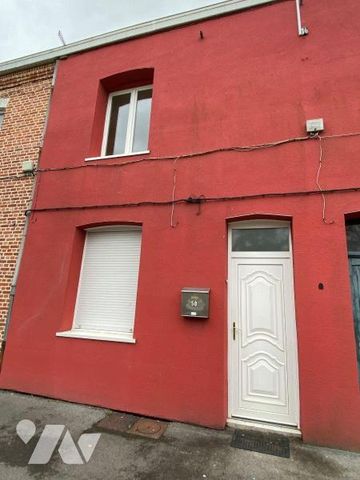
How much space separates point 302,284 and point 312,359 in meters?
0.91

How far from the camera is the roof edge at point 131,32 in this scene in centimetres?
530

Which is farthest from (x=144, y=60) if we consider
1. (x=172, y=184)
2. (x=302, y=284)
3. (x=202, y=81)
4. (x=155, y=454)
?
(x=155, y=454)

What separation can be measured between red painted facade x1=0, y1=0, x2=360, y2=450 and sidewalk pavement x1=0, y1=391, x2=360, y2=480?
0.29m

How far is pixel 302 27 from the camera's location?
4.82 meters

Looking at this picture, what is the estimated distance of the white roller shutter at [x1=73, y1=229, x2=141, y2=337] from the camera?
479 centimetres

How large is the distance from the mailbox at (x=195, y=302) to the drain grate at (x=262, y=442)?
147 centimetres

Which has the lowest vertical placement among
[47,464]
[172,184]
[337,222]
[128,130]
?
[47,464]

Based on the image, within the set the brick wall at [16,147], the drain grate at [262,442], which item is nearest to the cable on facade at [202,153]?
the brick wall at [16,147]

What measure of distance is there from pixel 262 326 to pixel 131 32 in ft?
19.4

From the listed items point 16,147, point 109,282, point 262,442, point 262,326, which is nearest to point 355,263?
point 262,326

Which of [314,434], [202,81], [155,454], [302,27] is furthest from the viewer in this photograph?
[202,81]

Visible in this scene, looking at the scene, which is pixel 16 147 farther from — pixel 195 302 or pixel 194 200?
pixel 195 302

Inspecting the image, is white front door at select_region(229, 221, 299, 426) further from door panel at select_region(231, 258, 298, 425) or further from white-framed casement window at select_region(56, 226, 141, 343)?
white-framed casement window at select_region(56, 226, 141, 343)

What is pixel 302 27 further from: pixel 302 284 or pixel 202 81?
pixel 302 284
